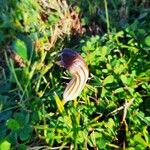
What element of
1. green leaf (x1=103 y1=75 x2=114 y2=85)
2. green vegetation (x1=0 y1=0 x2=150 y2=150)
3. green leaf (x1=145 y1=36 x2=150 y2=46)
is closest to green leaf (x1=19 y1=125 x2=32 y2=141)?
green vegetation (x1=0 y1=0 x2=150 y2=150)

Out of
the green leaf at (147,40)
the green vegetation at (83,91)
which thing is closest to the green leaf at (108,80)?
the green vegetation at (83,91)

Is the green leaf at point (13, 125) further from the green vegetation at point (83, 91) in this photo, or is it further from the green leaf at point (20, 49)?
the green leaf at point (20, 49)

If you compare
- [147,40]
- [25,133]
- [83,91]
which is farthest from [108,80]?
[25,133]

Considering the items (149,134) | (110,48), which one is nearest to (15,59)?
(110,48)

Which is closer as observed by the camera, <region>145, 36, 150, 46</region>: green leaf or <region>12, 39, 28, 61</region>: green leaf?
<region>145, 36, 150, 46</region>: green leaf

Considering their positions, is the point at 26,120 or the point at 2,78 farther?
the point at 2,78

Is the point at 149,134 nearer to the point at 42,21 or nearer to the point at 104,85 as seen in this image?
the point at 104,85

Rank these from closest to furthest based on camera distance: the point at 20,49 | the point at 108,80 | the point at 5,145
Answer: the point at 5,145, the point at 108,80, the point at 20,49

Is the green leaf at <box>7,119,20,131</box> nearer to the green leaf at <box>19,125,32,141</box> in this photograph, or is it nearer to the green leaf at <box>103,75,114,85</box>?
the green leaf at <box>19,125,32,141</box>

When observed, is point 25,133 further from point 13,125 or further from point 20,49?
point 20,49
